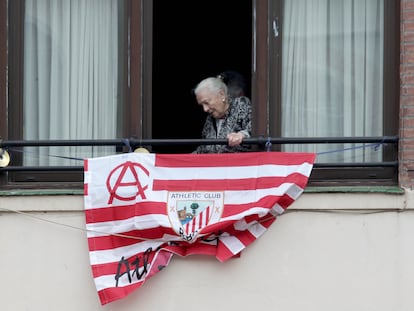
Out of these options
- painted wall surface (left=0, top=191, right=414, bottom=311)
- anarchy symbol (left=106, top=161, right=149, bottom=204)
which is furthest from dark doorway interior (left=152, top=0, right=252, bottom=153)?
painted wall surface (left=0, top=191, right=414, bottom=311)

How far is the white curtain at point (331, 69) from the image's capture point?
19.8 ft

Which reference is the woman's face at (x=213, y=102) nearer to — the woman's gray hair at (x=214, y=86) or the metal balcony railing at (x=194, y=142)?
the woman's gray hair at (x=214, y=86)

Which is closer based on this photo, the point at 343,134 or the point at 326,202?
the point at 326,202

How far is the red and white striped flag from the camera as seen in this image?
5.64 m

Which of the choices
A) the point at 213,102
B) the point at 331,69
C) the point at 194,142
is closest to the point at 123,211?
the point at 194,142

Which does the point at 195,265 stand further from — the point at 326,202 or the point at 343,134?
the point at 343,134

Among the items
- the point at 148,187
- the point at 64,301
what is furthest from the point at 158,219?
the point at 64,301

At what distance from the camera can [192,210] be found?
→ 5.69 meters

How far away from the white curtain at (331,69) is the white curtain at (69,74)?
1275mm

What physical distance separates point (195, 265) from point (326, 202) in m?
0.97

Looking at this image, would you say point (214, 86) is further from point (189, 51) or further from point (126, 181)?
point (189, 51)

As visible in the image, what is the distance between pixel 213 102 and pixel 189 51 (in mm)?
2828

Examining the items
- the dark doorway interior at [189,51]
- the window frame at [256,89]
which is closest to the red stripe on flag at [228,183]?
the window frame at [256,89]

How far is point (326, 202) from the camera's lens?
5680mm
